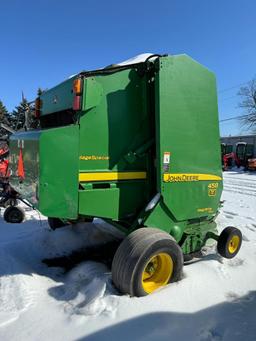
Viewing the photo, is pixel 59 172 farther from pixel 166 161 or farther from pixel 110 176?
pixel 166 161

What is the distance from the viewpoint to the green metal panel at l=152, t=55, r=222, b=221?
153 inches

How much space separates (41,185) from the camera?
3.39 meters

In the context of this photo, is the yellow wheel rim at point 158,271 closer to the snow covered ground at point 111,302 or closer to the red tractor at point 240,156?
the snow covered ground at point 111,302

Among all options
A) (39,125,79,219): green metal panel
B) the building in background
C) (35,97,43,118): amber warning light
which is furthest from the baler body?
the building in background

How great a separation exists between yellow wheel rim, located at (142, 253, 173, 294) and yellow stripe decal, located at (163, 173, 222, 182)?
0.87 m

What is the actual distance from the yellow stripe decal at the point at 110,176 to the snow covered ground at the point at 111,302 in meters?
1.05

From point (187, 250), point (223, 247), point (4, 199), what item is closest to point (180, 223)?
point (187, 250)

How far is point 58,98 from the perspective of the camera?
410 centimetres

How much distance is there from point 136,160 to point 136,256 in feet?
3.76

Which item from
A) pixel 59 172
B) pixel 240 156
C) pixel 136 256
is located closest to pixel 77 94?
pixel 59 172

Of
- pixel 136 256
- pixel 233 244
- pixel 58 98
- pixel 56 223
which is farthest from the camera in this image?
pixel 56 223

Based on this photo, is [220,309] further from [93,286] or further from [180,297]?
[93,286]

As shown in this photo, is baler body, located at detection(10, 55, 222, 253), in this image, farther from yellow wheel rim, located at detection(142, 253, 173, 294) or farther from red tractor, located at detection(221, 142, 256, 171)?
red tractor, located at detection(221, 142, 256, 171)

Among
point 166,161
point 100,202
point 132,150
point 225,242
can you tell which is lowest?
point 225,242
